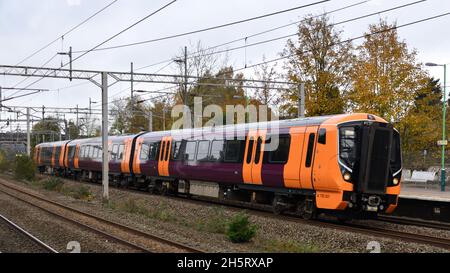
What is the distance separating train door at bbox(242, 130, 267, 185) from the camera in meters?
17.3

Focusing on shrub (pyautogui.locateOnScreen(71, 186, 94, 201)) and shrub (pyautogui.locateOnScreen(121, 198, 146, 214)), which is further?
shrub (pyautogui.locateOnScreen(71, 186, 94, 201))

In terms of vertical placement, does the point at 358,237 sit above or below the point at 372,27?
below

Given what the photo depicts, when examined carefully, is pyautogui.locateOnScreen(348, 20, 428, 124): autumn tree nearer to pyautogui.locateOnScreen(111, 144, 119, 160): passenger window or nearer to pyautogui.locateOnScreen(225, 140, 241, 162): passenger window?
pyautogui.locateOnScreen(225, 140, 241, 162): passenger window

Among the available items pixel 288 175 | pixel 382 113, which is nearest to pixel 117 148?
pixel 382 113

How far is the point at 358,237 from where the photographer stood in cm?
1274

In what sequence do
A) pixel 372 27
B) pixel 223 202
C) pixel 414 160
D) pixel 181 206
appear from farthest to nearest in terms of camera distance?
pixel 414 160 < pixel 372 27 < pixel 223 202 < pixel 181 206

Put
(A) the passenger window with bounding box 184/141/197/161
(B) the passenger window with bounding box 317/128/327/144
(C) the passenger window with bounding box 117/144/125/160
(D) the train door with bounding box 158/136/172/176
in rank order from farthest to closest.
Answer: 1. (C) the passenger window with bounding box 117/144/125/160
2. (D) the train door with bounding box 158/136/172/176
3. (A) the passenger window with bounding box 184/141/197/161
4. (B) the passenger window with bounding box 317/128/327/144

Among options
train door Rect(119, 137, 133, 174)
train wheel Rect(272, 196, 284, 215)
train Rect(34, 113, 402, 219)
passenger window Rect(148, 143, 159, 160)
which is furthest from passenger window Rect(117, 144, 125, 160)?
train wheel Rect(272, 196, 284, 215)

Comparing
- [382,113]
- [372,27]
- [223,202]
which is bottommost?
[223,202]

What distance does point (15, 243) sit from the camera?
41.3 feet

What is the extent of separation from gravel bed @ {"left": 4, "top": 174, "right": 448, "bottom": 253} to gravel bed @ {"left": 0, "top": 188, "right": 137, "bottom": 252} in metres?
1.68

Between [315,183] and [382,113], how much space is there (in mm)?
13464

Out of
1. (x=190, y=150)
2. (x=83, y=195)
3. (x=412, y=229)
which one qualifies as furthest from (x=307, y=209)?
(x=83, y=195)
